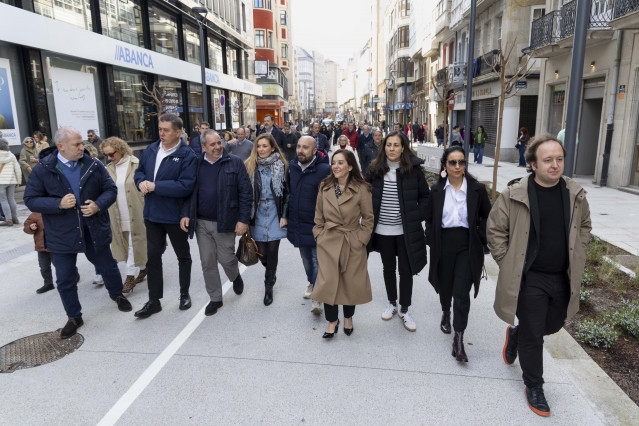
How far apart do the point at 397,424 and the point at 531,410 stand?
0.97 m

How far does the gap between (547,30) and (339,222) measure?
15323 mm

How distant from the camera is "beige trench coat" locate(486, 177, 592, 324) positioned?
3.06 m

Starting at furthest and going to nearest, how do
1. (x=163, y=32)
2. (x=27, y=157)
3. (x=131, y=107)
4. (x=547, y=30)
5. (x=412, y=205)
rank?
(x=163, y=32) < (x=131, y=107) < (x=547, y=30) < (x=27, y=157) < (x=412, y=205)

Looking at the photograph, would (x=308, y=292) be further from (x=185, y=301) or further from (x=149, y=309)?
(x=149, y=309)

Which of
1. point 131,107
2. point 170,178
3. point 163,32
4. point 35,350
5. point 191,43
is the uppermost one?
point 191,43

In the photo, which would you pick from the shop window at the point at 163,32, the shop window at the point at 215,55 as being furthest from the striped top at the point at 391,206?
the shop window at the point at 215,55

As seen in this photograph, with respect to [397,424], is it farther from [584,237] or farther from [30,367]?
[30,367]

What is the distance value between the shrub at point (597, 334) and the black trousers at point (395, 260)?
1588 millimetres

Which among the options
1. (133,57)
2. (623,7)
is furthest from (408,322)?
(133,57)

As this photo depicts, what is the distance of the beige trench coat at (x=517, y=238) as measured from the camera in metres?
3.06

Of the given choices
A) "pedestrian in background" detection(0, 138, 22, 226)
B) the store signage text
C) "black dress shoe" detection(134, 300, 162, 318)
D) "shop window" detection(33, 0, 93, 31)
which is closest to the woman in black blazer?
"black dress shoe" detection(134, 300, 162, 318)

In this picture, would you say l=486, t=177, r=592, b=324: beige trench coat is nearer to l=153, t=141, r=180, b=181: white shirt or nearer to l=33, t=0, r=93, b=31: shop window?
l=153, t=141, r=180, b=181: white shirt

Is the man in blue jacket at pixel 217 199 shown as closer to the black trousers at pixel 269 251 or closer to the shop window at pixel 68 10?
the black trousers at pixel 269 251

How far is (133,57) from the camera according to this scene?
18.3 meters
